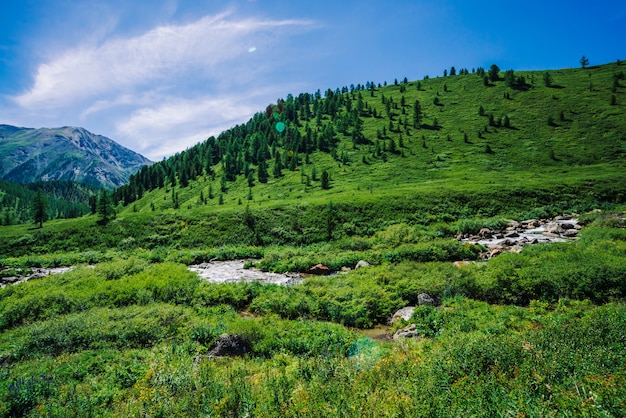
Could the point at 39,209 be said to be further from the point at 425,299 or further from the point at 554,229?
the point at 554,229

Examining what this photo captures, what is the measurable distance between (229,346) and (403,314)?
9.92 meters

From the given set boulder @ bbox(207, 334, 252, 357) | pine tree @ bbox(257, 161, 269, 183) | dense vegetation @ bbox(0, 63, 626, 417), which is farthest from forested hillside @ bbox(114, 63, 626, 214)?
boulder @ bbox(207, 334, 252, 357)

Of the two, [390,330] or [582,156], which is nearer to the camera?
[390,330]

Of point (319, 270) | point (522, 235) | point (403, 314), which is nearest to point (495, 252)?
point (522, 235)

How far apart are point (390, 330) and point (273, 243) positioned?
3351 centimetres

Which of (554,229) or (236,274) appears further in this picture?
(554,229)

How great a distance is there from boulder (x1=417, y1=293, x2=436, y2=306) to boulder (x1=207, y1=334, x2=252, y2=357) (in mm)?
10638

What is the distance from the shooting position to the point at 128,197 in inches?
5408

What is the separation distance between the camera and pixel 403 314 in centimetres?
1673

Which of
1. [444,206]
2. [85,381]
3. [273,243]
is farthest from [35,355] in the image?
[444,206]

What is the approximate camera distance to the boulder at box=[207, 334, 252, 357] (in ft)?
39.8

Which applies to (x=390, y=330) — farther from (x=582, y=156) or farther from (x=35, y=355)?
(x=582, y=156)

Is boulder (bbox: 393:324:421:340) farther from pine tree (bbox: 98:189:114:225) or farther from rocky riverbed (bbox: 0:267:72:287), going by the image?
pine tree (bbox: 98:189:114:225)

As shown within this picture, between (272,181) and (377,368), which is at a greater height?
(272,181)
